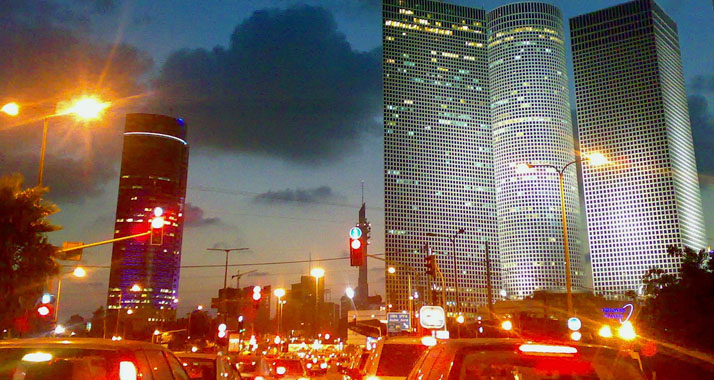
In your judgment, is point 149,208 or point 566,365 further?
point 149,208

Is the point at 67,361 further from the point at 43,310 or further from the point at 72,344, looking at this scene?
the point at 43,310

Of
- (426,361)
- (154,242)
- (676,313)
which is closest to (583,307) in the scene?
(676,313)

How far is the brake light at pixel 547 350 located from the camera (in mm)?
5375

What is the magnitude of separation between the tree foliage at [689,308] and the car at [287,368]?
15768 mm

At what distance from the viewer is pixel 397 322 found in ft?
124

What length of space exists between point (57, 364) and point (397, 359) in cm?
889

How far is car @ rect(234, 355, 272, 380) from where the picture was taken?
62.1 feet

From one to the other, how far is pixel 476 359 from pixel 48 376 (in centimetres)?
402

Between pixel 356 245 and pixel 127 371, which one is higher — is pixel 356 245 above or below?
above

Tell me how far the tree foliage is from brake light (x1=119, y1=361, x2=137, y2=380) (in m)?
25.3

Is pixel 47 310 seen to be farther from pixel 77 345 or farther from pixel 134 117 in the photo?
pixel 134 117

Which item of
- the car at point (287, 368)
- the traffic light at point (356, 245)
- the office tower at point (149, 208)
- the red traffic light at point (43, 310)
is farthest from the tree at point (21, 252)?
the office tower at point (149, 208)

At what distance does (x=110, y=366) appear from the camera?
20.4 feet

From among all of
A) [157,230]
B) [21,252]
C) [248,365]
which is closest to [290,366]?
[248,365]
